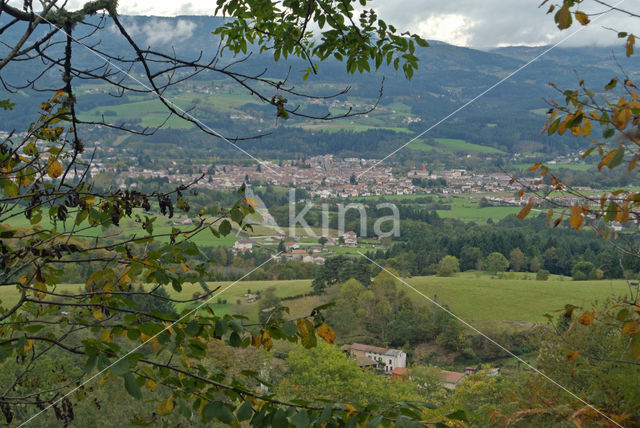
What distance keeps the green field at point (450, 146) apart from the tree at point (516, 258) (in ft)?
23.9

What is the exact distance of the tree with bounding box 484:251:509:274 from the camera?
18.3 m

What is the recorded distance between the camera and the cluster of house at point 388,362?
22.0 m

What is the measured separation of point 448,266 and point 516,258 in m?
3.44

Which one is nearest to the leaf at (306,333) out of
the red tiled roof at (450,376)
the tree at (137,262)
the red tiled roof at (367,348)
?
the tree at (137,262)

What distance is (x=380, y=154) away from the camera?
19.8m

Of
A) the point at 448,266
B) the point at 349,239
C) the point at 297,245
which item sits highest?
the point at 297,245

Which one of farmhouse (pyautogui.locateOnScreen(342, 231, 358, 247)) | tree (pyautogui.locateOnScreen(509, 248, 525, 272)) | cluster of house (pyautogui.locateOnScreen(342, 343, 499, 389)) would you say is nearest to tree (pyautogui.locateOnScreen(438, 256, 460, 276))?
tree (pyautogui.locateOnScreen(509, 248, 525, 272))

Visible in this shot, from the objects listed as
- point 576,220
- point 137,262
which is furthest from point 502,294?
point 137,262

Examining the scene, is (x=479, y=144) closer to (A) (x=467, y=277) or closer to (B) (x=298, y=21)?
(A) (x=467, y=277)

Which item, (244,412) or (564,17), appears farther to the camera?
(564,17)

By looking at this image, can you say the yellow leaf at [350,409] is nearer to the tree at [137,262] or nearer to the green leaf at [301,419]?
the tree at [137,262]

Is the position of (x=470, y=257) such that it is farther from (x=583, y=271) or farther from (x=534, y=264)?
(x=583, y=271)

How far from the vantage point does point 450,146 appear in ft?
85.5

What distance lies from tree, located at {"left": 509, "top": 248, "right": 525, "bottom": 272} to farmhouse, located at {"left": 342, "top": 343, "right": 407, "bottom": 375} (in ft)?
24.2
